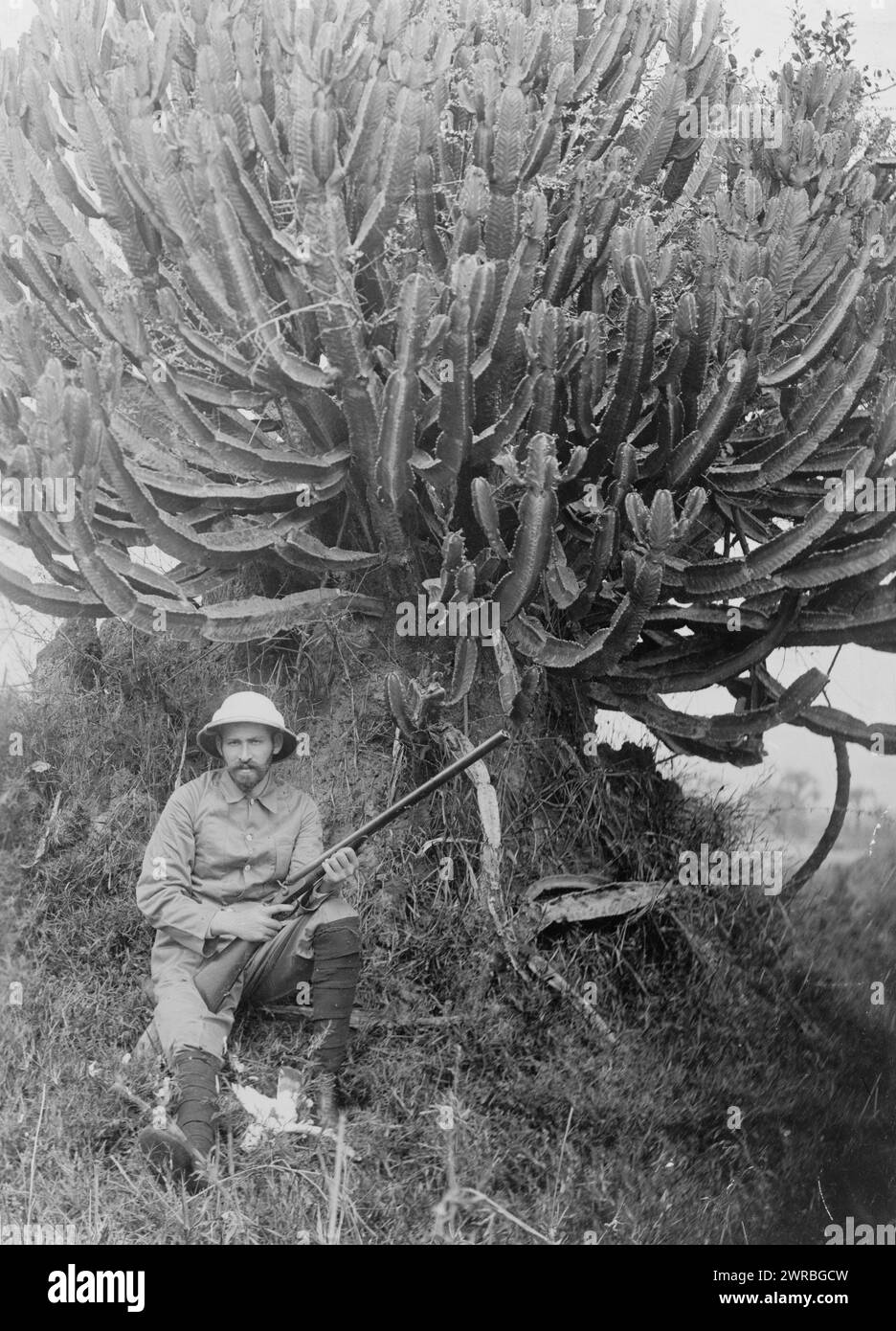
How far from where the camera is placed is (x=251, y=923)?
5.96 metres

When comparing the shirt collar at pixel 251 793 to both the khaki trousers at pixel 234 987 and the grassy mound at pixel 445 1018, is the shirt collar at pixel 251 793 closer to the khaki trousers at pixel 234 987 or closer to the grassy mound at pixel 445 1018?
the khaki trousers at pixel 234 987

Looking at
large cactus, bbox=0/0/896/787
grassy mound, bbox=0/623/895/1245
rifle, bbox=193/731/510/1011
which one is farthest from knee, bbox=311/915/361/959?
large cactus, bbox=0/0/896/787

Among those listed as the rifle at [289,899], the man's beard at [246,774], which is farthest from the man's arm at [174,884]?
the man's beard at [246,774]

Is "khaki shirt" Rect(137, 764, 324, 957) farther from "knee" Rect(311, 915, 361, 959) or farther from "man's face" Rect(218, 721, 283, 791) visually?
"knee" Rect(311, 915, 361, 959)

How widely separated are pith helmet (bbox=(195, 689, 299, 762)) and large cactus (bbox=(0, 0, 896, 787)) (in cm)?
35

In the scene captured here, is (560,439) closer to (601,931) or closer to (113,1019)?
(601,931)

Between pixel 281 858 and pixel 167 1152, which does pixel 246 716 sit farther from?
pixel 167 1152

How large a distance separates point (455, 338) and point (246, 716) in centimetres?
193

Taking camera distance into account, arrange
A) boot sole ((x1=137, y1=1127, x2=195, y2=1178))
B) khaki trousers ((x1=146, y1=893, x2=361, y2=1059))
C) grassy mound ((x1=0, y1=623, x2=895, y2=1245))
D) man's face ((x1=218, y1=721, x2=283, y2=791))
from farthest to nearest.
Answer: man's face ((x1=218, y1=721, x2=283, y2=791)), khaki trousers ((x1=146, y1=893, x2=361, y2=1059)), grassy mound ((x1=0, y1=623, x2=895, y2=1245)), boot sole ((x1=137, y1=1127, x2=195, y2=1178))

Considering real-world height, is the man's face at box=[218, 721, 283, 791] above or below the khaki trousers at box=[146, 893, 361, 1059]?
above

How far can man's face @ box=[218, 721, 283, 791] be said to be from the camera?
622 cm

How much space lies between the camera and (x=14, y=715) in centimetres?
764

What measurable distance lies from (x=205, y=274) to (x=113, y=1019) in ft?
11.0
